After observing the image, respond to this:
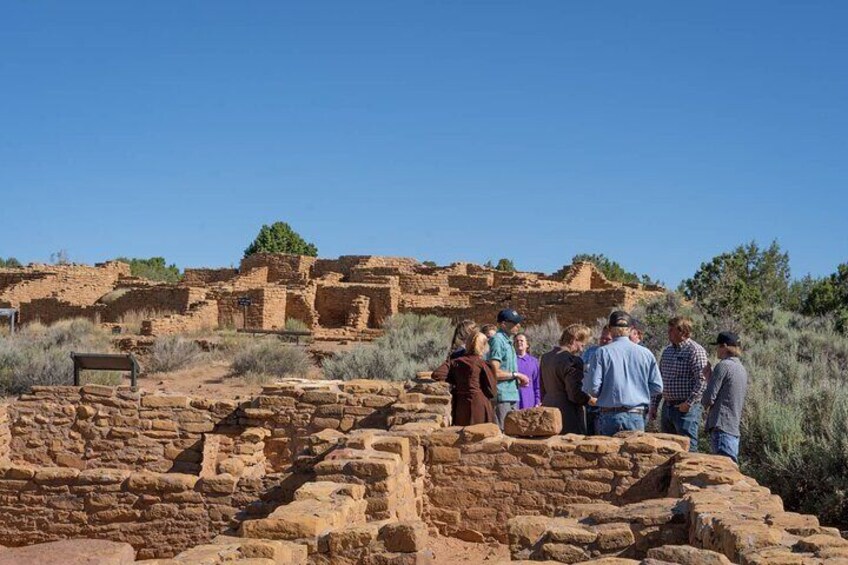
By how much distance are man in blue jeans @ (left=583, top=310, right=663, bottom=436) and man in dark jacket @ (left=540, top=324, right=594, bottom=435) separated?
1.33 feet

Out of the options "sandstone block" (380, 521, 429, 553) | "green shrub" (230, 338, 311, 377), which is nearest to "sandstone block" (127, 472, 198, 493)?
"sandstone block" (380, 521, 429, 553)

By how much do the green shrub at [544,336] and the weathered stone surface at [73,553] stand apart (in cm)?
970

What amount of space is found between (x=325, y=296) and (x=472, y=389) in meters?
20.4

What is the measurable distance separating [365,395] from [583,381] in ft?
7.97

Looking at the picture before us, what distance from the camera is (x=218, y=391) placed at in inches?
651

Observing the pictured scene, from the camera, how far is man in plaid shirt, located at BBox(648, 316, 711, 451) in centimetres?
845

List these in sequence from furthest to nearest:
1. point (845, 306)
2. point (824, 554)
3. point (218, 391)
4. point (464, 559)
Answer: point (845, 306), point (218, 391), point (464, 559), point (824, 554)

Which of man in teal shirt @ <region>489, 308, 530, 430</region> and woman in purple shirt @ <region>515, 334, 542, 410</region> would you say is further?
woman in purple shirt @ <region>515, 334, 542, 410</region>

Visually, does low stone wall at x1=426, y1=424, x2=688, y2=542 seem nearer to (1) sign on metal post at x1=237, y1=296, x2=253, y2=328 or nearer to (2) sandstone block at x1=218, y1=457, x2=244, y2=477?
(2) sandstone block at x1=218, y1=457, x2=244, y2=477

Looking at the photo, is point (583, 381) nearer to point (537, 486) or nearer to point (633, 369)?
point (633, 369)

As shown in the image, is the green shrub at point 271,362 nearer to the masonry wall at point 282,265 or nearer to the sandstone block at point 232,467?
the sandstone block at point 232,467

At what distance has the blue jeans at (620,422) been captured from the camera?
8.09 meters

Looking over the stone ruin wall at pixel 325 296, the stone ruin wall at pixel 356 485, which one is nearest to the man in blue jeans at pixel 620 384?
the stone ruin wall at pixel 356 485

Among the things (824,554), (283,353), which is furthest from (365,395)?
(283,353)
